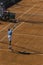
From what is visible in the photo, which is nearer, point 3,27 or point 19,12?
point 3,27

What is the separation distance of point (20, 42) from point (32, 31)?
3005mm

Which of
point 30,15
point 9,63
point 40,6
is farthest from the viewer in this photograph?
point 40,6

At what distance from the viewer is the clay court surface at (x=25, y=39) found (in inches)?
638

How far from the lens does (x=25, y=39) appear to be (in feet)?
65.2

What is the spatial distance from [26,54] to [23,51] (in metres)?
0.56

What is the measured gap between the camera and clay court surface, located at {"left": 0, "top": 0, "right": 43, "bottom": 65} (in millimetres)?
16203

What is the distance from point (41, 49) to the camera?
698 inches

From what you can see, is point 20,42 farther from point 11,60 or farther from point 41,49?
point 11,60

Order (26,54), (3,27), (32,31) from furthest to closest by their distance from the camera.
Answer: (3,27) → (32,31) → (26,54)

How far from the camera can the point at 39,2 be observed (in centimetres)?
3525

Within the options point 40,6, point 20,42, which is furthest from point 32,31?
point 40,6

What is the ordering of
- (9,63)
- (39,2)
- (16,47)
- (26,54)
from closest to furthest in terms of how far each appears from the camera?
1. (9,63)
2. (26,54)
3. (16,47)
4. (39,2)

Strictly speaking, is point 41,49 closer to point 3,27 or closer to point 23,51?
point 23,51

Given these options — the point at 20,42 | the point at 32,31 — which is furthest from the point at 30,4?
the point at 20,42
